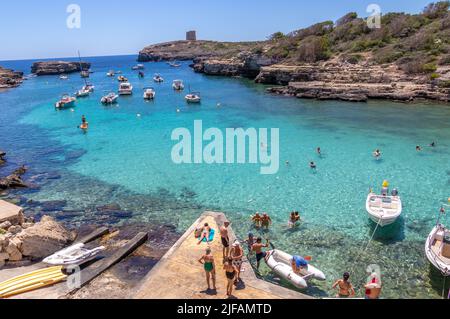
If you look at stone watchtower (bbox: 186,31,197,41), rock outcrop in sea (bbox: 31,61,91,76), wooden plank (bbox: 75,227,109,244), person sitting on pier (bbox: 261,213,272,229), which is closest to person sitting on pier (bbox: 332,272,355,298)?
person sitting on pier (bbox: 261,213,272,229)

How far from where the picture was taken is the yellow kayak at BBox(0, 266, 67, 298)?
428 inches

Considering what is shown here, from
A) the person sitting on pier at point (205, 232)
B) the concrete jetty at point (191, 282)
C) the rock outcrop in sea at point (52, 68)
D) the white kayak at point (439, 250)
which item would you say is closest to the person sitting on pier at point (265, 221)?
the person sitting on pier at point (205, 232)

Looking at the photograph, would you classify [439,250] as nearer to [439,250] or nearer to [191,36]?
[439,250]

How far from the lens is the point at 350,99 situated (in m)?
48.3

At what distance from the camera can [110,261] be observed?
13188 millimetres

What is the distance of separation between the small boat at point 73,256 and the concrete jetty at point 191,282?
366 centimetres

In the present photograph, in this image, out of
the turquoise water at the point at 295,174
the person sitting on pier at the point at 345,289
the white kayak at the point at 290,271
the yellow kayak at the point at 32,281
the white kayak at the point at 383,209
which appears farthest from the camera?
the white kayak at the point at 383,209

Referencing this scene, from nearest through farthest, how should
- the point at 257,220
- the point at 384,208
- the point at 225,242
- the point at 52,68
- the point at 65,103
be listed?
the point at 225,242, the point at 384,208, the point at 257,220, the point at 65,103, the point at 52,68

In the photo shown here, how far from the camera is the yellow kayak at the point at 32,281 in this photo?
10859 mm

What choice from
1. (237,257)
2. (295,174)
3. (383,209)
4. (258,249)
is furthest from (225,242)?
(295,174)

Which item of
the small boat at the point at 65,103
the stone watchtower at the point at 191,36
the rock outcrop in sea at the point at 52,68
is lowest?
the small boat at the point at 65,103

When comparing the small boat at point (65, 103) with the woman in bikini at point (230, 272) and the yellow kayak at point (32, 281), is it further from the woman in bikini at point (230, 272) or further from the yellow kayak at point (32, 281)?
the woman in bikini at point (230, 272)

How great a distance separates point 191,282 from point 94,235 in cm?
732

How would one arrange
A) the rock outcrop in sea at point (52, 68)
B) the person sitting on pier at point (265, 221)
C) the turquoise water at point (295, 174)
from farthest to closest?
the rock outcrop in sea at point (52, 68)
the person sitting on pier at point (265, 221)
the turquoise water at point (295, 174)
